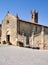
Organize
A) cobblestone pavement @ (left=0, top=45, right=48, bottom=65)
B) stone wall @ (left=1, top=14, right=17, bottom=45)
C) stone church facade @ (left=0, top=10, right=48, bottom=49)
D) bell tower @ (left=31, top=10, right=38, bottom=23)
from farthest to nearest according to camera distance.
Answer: bell tower @ (left=31, top=10, right=38, bottom=23) < stone wall @ (left=1, top=14, right=17, bottom=45) < stone church facade @ (left=0, top=10, right=48, bottom=49) < cobblestone pavement @ (left=0, top=45, right=48, bottom=65)

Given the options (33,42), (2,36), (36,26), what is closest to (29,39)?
(33,42)

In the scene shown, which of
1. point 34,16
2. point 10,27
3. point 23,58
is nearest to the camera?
point 23,58

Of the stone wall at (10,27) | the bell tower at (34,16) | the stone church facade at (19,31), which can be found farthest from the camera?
the bell tower at (34,16)

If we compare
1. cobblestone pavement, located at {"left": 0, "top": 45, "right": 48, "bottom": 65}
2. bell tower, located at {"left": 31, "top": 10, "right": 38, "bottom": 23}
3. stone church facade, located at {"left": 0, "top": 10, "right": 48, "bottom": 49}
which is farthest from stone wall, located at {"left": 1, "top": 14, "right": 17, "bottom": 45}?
cobblestone pavement, located at {"left": 0, "top": 45, "right": 48, "bottom": 65}

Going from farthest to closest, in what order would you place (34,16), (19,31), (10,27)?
(34,16) → (10,27) → (19,31)

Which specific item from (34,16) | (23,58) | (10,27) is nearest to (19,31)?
(10,27)

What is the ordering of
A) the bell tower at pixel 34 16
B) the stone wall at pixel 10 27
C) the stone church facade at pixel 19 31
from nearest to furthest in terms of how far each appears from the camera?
the stone church facade at pixel 19 31 → the stone wall at pixel 10 27 → the bell tower at pixel 34 16

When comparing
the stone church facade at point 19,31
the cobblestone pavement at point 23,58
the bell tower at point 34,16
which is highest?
the bell tower at point 34,16

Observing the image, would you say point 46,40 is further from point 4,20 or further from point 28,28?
point 4,20

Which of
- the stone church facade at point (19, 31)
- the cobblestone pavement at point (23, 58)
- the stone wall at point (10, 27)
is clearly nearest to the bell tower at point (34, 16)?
the stone church facade at point (19, 31)

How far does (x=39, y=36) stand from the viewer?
2680cm

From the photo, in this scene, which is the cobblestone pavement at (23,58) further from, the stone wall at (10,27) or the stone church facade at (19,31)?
the stone wall at (10,27)

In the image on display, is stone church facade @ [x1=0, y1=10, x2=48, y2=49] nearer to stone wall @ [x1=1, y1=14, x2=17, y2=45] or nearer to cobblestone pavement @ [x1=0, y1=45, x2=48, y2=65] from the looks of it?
stone wall @ [x1=1, y1=14, x2=17, y2=45]

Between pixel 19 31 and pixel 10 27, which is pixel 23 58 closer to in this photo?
pixel 19 31
